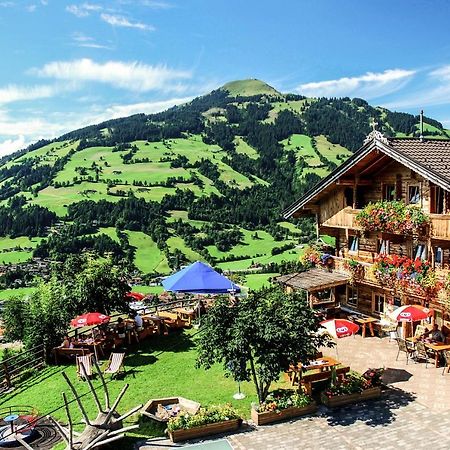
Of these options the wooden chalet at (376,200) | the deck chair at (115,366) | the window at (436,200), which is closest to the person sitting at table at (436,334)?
the wooden chalet at (376,200)

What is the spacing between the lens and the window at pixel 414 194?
2085cm

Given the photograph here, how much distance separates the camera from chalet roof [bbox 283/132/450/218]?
18.8 m

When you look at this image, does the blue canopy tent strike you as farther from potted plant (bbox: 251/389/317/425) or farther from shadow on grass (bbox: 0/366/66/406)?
potted plant (bbox: 251/389/317/425)

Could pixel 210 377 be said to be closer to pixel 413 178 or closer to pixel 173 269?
pixel 413 178

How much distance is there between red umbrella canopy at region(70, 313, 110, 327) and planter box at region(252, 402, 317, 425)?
25.8ft

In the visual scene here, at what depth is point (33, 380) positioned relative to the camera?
1895 cm

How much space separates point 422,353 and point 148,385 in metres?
10.3

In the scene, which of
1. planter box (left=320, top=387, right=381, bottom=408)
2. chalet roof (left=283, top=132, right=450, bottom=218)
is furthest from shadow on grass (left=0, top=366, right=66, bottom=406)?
chalet roof (left=283, top=132, right=450, bottom=218)

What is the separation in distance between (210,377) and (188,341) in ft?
15.9

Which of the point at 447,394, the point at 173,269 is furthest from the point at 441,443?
the point at 173,269

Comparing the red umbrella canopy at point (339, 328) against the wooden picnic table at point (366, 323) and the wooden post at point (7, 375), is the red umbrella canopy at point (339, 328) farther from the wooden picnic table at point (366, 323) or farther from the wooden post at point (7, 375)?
the wooden post at point (7, 375)

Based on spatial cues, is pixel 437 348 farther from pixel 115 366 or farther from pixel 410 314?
pixel 115 366

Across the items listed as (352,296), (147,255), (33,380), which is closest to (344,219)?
(352,296)

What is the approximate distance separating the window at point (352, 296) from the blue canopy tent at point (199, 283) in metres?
6.11
